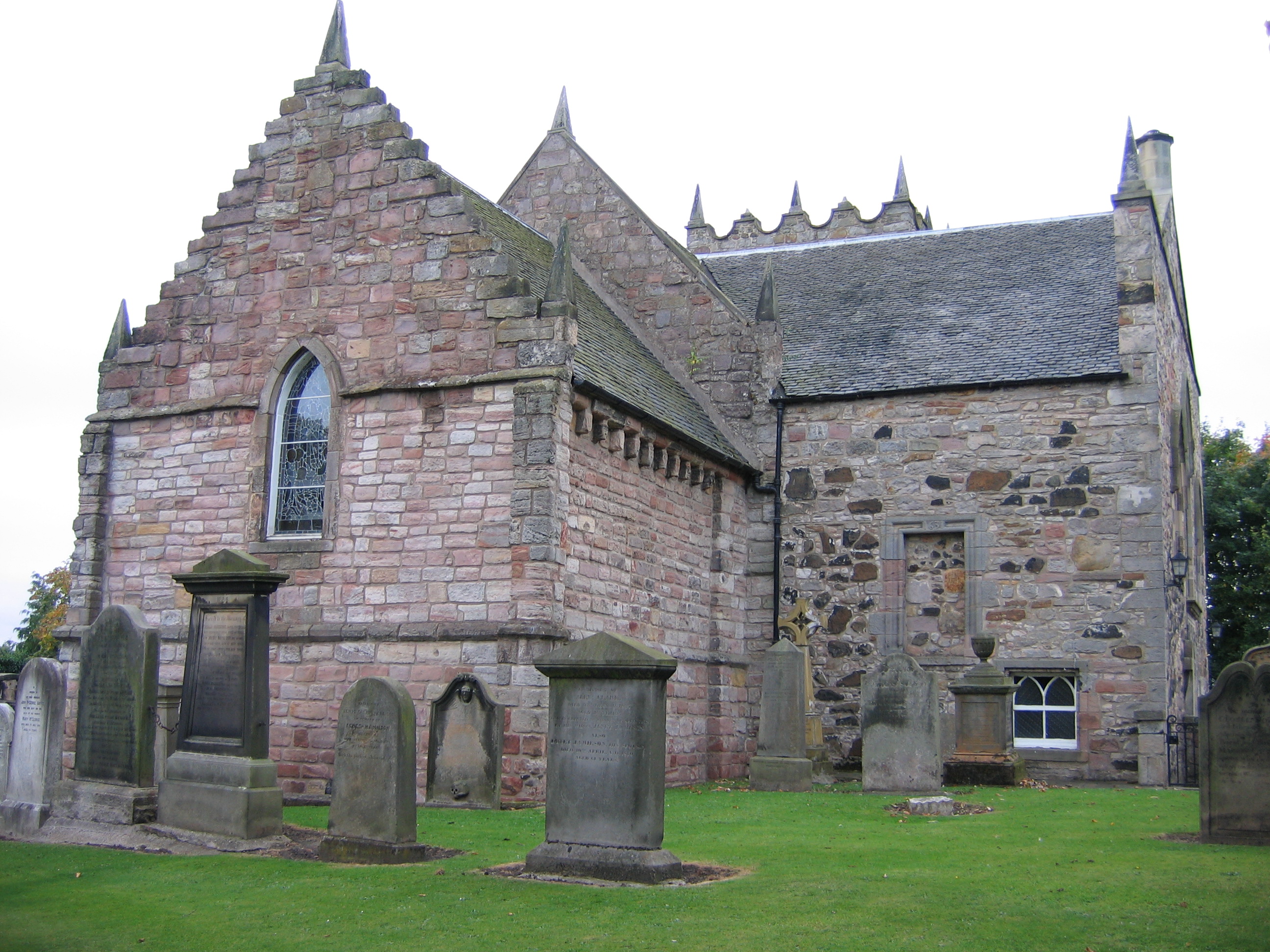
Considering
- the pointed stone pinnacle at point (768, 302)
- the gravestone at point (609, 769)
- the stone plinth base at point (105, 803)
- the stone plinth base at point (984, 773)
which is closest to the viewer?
the gravestone at point (609, 769)

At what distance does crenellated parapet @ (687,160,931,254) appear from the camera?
34.4 m

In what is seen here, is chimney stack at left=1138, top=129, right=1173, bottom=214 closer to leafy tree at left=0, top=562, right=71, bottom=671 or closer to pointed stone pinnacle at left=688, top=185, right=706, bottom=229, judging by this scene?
pointed stone pinnacle at left=688, top=185, right=706, bottom=229

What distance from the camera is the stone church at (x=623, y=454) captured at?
14906mm

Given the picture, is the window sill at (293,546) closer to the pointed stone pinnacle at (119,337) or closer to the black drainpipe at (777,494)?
the pointed stone pinnacle at (119,337)

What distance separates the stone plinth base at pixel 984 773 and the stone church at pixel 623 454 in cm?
227

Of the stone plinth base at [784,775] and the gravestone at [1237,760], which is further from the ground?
the gravestone at [1237,760]

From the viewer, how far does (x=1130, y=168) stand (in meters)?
20.0

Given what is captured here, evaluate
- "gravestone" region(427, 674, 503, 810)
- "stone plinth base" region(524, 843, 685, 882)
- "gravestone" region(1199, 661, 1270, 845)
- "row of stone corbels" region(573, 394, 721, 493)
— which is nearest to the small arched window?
"row of stone corbels" region(573, 394, 721, 493)

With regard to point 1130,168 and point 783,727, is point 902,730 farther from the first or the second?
point 1130,168

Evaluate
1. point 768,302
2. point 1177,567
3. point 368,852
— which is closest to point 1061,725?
point 1177,567

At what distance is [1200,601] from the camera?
78.9 feet

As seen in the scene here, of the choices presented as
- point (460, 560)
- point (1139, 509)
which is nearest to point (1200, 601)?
point (1139, 509)

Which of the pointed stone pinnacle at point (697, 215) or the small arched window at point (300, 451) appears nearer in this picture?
the small arched window at point (300, 451)

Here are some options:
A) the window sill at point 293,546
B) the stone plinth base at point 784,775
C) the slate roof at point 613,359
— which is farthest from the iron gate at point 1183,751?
the window sill at point 293,546
